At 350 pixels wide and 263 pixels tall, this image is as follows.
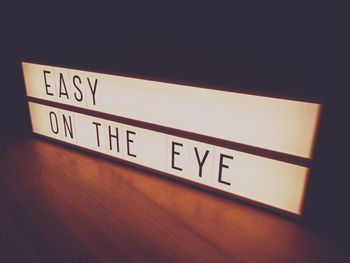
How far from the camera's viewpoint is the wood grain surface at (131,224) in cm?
80

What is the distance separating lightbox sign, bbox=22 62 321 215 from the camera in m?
0.90

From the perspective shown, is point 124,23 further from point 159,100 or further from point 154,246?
point 154,246

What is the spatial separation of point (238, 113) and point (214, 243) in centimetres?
43

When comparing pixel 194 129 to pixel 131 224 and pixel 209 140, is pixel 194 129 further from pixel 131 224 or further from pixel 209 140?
pixel 131 224

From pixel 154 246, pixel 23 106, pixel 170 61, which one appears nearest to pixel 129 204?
pixel 154 246

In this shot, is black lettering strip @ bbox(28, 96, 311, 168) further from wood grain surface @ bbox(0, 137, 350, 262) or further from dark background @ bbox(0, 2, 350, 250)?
wood grain surface @ bbox(0, 137, 350, 262)

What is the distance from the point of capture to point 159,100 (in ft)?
3.59

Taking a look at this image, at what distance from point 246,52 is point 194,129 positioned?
33cm

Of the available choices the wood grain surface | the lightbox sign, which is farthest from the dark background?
the wood grain surface

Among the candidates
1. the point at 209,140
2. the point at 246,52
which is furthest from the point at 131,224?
the point at 246,52

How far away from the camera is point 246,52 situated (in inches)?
36.4

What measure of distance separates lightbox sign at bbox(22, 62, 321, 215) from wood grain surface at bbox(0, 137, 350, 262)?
86mm

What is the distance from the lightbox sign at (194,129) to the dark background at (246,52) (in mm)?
42

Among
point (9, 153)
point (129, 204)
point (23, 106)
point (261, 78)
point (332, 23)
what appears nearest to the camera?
point (332, 23)
